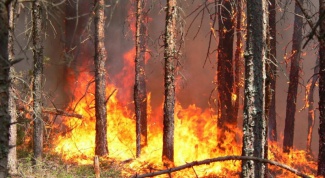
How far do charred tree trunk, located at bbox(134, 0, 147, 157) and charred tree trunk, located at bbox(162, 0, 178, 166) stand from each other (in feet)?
9.90

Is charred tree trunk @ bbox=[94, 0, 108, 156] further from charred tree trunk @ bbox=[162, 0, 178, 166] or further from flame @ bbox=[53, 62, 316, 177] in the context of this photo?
charred tree trunk @ bbox=[162, 0, 178, 166]

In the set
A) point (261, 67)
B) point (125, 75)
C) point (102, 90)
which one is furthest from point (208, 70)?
point (261, 67)

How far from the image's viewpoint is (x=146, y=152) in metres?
17.5

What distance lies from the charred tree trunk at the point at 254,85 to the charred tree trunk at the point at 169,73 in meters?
5.82

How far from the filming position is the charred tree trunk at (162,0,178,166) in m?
13.0

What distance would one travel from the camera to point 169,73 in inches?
516

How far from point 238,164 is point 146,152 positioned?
4.84m

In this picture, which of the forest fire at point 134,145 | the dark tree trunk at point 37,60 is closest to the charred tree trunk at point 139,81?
the forest fire at point 134,145

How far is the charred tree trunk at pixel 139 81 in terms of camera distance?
53.6 feet

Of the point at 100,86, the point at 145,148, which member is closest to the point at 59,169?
the point at 100,86

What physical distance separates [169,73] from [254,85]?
6.20 meters

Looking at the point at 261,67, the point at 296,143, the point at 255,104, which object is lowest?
the point at 296,143

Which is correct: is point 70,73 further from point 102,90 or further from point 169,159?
point 169,159

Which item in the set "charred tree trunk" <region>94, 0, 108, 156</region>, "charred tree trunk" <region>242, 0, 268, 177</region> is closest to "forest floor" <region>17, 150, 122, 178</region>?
"charred tree trunk" <region>94, 0, 108, 156</region>
